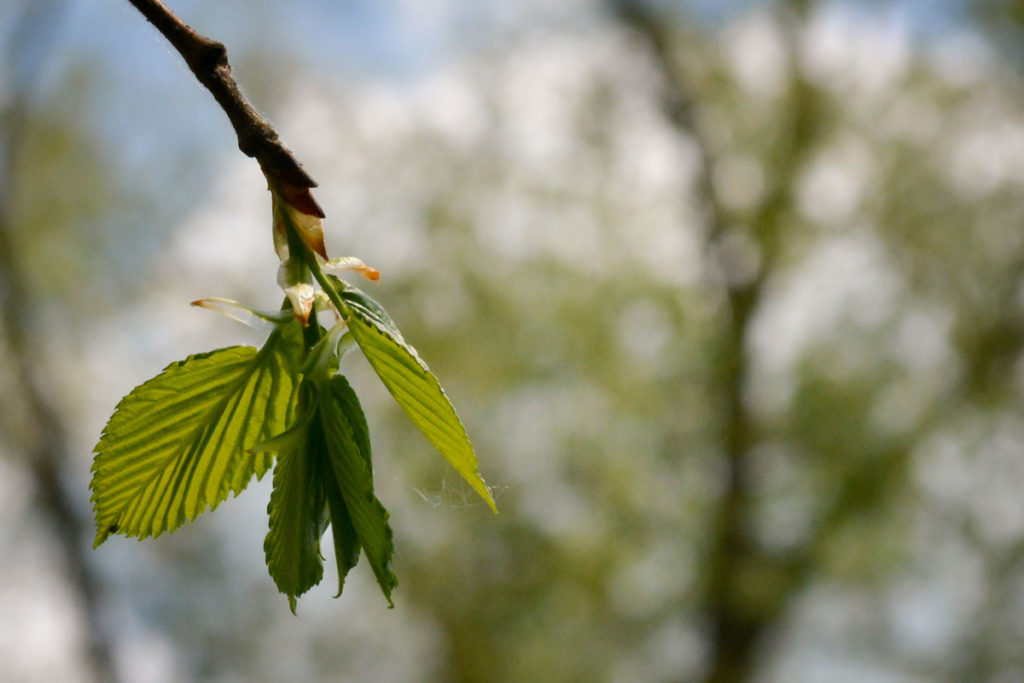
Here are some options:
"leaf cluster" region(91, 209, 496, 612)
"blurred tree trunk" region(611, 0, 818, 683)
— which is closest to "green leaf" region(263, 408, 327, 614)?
"leaf cluster" region(91, 209, 496, 612)

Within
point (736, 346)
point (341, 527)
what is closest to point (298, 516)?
point (341, 527)

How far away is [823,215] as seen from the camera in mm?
3381

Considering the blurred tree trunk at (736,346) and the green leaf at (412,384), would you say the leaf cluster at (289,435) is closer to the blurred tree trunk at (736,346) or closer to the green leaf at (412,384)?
the green leaf at (412,384)

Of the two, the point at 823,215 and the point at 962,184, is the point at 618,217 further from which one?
the point at 962,184

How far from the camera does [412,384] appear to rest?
18cm

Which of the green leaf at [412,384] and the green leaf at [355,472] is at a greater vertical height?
the green leaf at [412,384]

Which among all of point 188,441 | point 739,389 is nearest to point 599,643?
point 739,389

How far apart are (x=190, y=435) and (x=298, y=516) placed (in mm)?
31

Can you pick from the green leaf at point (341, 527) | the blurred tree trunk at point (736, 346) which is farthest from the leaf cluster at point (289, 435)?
the blurred tree trunk at point (736, 346)

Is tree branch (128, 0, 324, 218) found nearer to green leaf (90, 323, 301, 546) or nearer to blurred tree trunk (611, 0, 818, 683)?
green leaf (90, 323, 301, 546)

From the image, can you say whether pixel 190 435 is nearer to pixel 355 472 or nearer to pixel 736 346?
pixel 355 472

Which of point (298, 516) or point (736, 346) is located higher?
point (736, 346)

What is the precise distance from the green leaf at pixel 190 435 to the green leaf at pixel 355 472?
0.02m

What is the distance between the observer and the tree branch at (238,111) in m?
0.17
